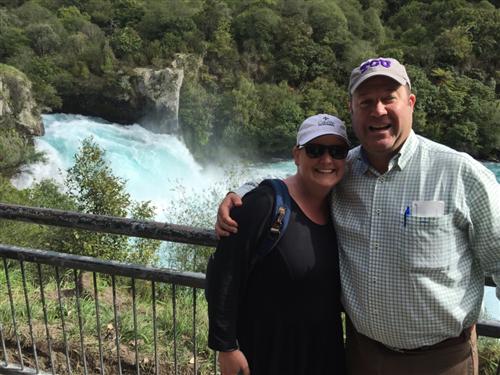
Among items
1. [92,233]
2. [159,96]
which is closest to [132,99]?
[159,96]

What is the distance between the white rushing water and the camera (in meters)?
21.7

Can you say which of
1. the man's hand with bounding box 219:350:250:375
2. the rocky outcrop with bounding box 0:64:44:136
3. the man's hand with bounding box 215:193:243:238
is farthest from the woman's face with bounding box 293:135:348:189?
the rocky outcrop with bounding box 0:64:44:136

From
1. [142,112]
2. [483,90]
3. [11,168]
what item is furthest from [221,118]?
[483,90]

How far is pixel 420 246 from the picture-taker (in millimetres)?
1572

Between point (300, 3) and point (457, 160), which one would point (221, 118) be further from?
point (457, 160)

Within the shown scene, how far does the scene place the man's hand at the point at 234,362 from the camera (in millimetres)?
1745

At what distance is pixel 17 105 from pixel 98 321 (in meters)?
24.5

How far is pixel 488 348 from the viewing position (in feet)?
11.5

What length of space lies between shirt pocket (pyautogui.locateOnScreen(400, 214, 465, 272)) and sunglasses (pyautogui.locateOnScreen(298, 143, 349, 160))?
1.04ft

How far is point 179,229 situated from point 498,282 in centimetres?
119

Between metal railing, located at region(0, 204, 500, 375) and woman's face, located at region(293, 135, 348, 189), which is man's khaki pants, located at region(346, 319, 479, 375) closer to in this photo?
metal railing, located at region(0, 204, 500, 375)

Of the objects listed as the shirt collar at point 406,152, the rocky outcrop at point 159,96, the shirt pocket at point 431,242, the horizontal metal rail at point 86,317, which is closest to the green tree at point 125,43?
the rocky outcrop at point 159,96

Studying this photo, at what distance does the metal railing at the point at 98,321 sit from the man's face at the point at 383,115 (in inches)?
23.7

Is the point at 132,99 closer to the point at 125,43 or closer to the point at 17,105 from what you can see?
the point at 125,43
